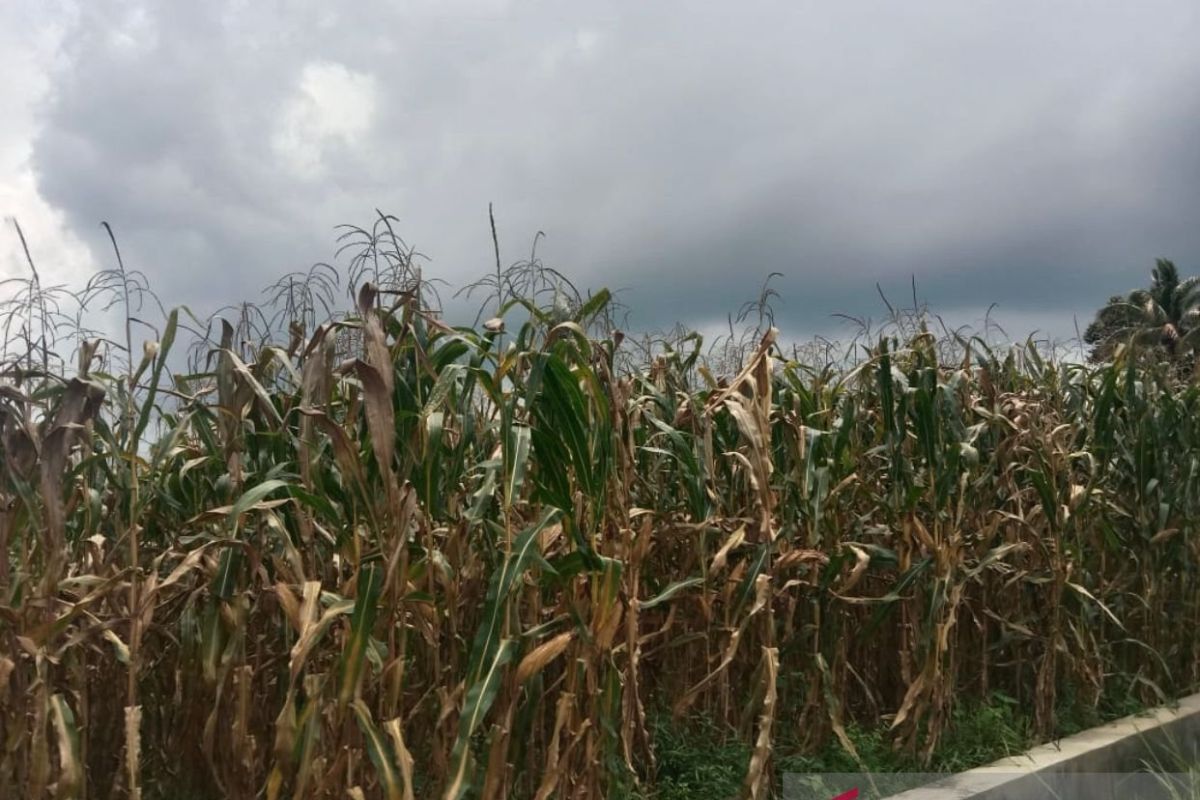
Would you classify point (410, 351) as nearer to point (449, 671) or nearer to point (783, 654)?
point (449, 671)

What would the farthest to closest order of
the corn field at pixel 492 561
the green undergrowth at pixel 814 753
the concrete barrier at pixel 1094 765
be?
1. the concrete barrier at pixel 1094 765
2. the green undergrowth at pixel 814 753
3. the corn field at pixel 492 561

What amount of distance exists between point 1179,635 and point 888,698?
2.03 metres

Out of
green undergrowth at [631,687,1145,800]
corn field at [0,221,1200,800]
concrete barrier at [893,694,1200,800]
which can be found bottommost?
concrete barrier at [893,694,1200,800]

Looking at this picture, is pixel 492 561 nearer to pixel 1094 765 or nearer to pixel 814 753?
pixel 814 753

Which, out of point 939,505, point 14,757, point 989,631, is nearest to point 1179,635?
point 989,631

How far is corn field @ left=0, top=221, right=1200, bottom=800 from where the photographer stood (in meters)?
2.67

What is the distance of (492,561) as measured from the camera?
308 cm

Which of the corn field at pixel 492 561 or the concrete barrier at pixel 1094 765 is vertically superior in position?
the corn field at pixel 492 561

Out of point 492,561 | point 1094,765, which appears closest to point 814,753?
point 1094,765

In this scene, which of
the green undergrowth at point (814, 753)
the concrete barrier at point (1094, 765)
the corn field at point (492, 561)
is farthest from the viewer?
the concrete barrier at point (1094, 765)

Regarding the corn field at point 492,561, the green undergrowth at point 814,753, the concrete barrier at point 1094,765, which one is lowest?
the concrete barrier at point 1094,765

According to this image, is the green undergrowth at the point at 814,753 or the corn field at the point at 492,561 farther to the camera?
the green undergrowth at the point at 814,753

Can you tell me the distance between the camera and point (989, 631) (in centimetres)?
506

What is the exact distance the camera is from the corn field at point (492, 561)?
2672 mm
